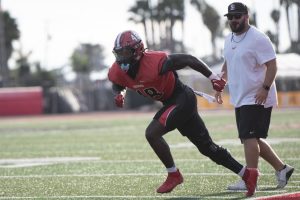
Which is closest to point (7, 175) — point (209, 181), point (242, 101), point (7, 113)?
point (209, 181)

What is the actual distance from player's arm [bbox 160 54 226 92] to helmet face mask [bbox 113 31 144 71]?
0.29 m

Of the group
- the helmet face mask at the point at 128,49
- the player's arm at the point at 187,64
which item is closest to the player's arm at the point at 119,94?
the helmet face mask at the point at 128,49

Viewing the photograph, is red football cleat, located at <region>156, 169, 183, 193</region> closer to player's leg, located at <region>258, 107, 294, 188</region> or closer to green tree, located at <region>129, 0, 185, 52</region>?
player's leg, located at <region>258, 107, 294, 188</region>

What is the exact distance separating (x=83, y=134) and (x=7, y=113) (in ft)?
73.4

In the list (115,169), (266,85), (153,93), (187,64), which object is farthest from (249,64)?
(115,169)

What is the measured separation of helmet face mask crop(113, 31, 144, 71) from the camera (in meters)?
8.65

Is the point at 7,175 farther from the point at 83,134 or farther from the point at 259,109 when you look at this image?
the point at 83,134

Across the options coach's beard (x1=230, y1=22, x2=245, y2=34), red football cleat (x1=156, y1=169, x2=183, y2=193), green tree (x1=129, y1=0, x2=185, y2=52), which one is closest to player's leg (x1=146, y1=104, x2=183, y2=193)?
red football cleat (x1=156, y1=169, x2=183, y2=193)

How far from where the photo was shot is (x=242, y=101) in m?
9.02

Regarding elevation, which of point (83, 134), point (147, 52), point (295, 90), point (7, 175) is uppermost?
point (147, 52)

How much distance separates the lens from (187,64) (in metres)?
8.66

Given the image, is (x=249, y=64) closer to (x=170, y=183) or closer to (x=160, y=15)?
(x=170, y=183)

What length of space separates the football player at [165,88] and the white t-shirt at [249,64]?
1.07 feet

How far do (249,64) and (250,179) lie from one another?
1.18m
